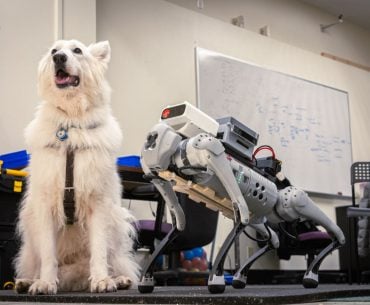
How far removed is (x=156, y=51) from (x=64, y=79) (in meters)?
2.86

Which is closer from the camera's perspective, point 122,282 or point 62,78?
point 122,282

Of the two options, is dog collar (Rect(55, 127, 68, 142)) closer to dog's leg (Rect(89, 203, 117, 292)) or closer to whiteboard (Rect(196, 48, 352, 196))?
dog's leg (Rect(89, 203, 117, 292))

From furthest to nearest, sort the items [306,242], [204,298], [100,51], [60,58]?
[306,242], [100,51], [60,58], [204,298]

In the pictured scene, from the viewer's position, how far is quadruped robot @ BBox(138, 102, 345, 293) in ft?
6.25

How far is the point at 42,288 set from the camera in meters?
2.18

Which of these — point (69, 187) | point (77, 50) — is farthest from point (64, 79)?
point (69, 187)

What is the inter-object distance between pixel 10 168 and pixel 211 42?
9.73 feet

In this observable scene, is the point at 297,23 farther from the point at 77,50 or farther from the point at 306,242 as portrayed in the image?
the point at 77,50

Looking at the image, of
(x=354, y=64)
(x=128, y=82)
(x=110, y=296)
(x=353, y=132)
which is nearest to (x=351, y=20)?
(x=354, y=64)

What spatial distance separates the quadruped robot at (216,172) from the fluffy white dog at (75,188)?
0.44 metres

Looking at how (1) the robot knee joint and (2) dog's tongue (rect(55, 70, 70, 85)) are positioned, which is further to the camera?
(2) dog's tongue (rect(55, 70, 70, 85))

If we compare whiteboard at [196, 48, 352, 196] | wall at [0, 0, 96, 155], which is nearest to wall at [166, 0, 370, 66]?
whiteboard at [196, 48, 352, 196]

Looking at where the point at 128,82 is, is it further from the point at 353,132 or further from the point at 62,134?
the point at 353,132

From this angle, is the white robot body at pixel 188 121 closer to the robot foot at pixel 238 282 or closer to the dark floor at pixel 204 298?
the dark floor at pixel 204 298
